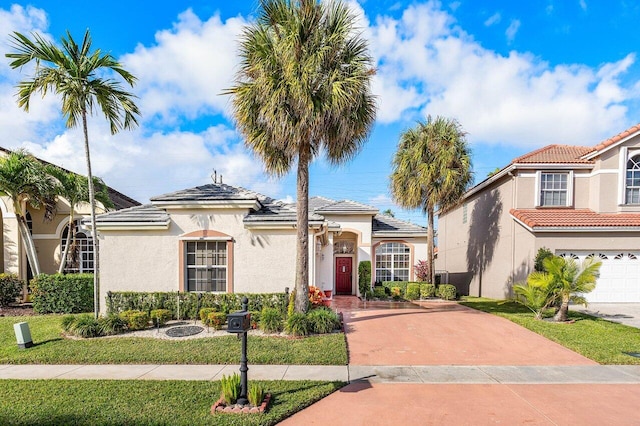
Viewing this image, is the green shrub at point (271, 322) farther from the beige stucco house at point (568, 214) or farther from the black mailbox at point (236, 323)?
the beige stucco house at point (568, 214)

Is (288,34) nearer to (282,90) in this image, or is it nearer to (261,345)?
(282,90)

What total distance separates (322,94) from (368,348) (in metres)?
7.01

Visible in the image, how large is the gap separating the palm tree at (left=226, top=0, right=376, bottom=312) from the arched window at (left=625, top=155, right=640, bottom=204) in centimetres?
1499

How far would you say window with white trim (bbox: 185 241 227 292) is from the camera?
10688 mm

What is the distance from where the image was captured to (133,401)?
195 inches

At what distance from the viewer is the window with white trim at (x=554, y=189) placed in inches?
616

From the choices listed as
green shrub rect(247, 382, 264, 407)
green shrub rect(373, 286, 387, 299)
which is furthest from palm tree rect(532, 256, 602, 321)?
green shrub rect(247, 382, 264, 407)

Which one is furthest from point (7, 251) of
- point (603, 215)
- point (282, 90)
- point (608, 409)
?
point (603, 215)

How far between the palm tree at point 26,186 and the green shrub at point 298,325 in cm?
1230

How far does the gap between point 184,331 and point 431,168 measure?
13.8m

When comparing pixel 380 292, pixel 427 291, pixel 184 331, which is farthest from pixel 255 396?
pixel 427 291

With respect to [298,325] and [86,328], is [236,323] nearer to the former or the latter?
[298,325]

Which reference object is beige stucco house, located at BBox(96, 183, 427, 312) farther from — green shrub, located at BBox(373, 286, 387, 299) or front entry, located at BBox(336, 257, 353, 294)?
front entry, located at BBox(336, 257, 353, 294)

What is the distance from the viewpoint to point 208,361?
6742mm
